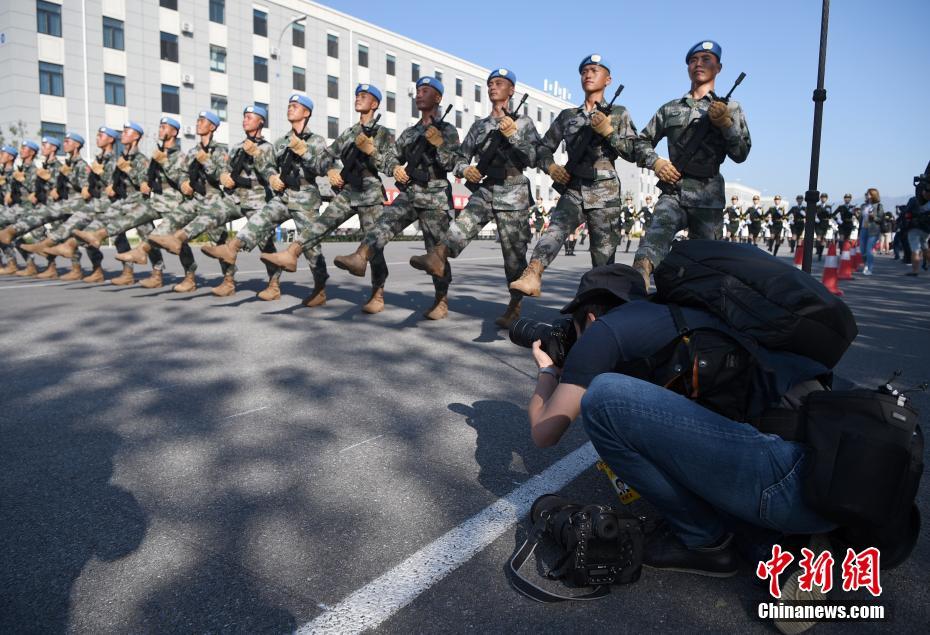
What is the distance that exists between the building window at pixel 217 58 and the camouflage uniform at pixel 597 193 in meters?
38.4

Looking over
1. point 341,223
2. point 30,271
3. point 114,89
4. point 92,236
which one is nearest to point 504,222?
point 341,223

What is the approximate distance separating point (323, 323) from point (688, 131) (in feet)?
12.9

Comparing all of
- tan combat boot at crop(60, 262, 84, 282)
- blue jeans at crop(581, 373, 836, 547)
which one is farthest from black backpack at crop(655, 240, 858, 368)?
tan combat boot at crop(60, 262, 84, 282)

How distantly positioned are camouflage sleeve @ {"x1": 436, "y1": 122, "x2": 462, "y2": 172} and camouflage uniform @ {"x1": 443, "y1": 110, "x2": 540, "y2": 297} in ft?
0.84

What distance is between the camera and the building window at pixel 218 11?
39281 millimetres

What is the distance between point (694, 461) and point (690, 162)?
453 cm

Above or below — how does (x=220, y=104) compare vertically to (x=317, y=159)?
above

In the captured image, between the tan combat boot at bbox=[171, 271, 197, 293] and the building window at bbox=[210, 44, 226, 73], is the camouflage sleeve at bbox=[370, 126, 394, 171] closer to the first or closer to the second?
the tan combat boot at bbox=[171, 271, 197, 293]

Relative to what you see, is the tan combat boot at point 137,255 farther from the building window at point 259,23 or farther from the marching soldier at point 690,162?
the building window at point 259,23

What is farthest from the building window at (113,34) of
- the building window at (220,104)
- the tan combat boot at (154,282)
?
the tan combat boot at (154,282)

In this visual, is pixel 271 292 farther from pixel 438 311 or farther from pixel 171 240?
pixel 438 311

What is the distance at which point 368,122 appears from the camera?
307 inches

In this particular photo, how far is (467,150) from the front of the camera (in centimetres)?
725

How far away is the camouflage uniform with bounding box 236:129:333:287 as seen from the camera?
8.07m
